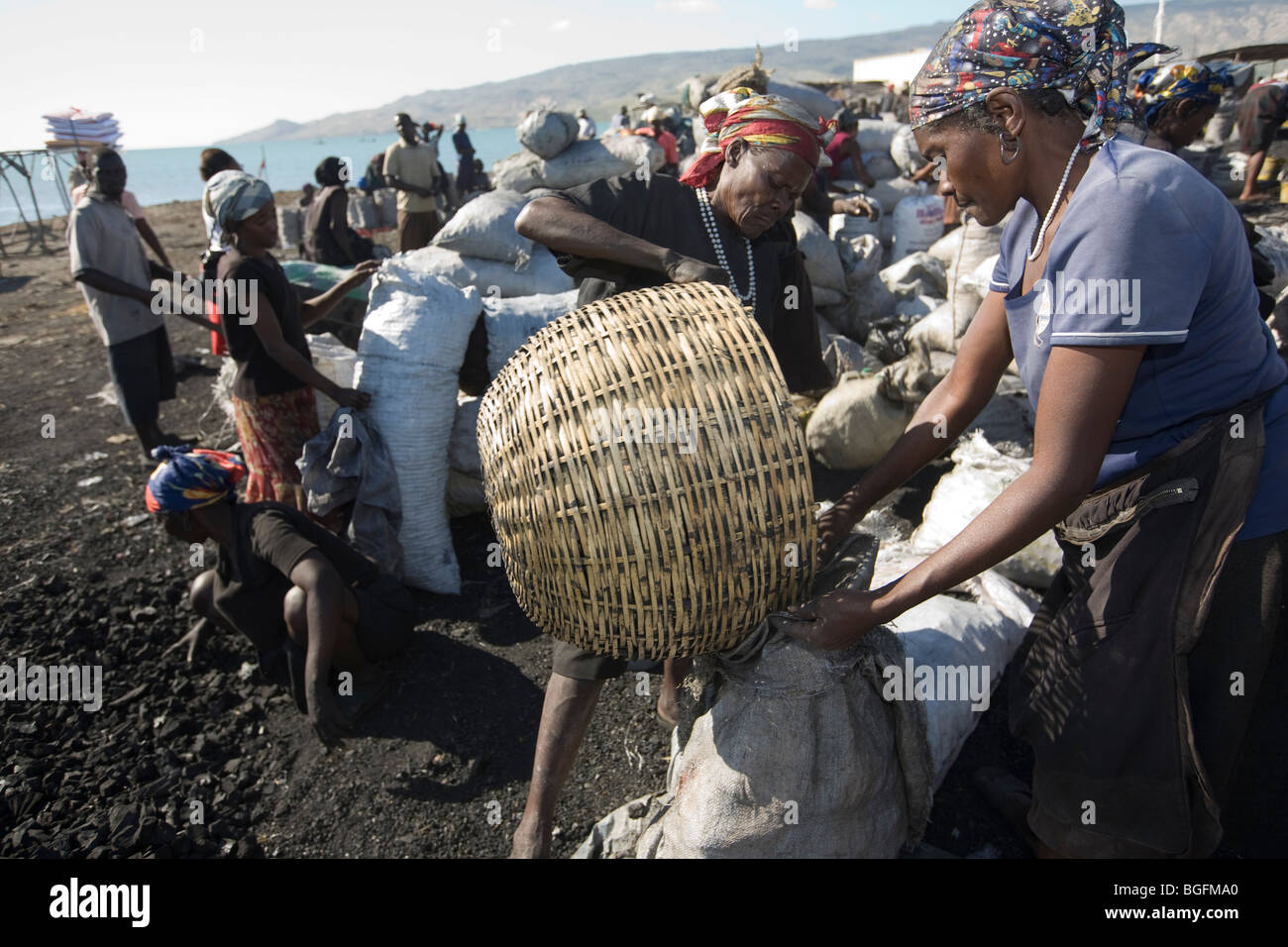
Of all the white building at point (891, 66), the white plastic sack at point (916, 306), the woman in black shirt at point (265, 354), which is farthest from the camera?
the white building at point (891, 66)

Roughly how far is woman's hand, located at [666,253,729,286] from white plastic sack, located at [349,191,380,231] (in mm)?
9415

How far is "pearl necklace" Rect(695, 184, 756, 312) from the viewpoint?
187 centimetres

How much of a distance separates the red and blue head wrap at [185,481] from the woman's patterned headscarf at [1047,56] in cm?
232

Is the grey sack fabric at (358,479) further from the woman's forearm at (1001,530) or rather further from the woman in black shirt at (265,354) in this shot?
the woman's forearm at (1001,530)

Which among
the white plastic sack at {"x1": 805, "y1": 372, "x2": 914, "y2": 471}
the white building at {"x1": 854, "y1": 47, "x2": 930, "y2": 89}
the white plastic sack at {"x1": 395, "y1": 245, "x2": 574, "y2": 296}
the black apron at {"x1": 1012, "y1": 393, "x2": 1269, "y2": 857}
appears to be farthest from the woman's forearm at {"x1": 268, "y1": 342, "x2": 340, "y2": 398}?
the white building at {"x1": 854, "y1": 47, "x2": 930, "y2": 89}

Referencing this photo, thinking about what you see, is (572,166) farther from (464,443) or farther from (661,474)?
(661,474)

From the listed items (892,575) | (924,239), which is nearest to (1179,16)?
(924,239)

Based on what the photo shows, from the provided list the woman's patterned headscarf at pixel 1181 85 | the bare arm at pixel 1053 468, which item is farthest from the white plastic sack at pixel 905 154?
the bare arm at pixel 1053 468

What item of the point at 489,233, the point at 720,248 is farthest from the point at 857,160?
the point at 720,248

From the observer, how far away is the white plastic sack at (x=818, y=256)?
4719 millimetres

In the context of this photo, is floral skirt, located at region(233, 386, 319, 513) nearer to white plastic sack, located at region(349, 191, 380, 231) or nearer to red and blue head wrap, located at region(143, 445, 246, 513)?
red and blue head wrap, located at region(143, 445, 246, 513)
